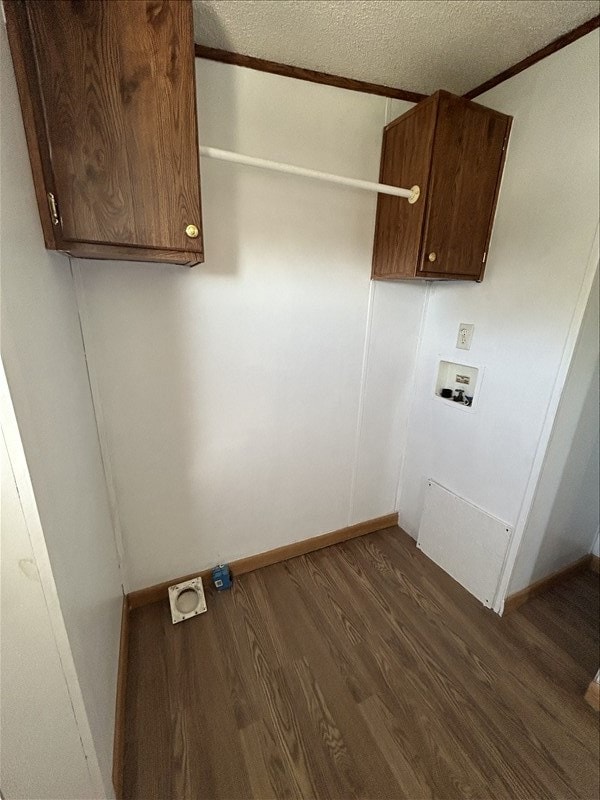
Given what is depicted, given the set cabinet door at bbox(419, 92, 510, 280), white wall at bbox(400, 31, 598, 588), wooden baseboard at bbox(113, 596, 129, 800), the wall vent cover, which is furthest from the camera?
the wall vent cover

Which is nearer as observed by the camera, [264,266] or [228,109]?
[228,109]

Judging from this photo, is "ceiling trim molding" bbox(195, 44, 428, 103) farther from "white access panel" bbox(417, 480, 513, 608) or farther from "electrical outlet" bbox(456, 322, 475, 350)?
"white access panel" bbox(417, 480, 513, 608)

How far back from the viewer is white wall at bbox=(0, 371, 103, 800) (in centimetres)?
65

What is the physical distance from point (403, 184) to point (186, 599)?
220 cm

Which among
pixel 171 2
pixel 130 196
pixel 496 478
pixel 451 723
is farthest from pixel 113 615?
pixel 171 2

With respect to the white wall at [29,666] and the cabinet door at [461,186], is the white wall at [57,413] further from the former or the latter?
the cabinet door at [461,186]

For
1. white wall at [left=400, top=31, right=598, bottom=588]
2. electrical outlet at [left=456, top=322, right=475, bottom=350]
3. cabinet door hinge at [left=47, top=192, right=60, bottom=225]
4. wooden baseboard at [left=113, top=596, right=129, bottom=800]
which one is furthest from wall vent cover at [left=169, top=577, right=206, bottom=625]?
electrical outlet at [left=456, top=322, right=475, bottom=350]

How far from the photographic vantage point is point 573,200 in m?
1.23

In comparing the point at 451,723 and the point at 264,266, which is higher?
the point at 264,266

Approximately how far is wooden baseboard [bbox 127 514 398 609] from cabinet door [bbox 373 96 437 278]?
5.10ft

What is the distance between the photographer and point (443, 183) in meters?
1.36

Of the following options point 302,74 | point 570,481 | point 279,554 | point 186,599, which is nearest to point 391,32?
point 302,74

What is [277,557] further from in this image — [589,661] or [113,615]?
[589,661]

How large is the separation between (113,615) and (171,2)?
2.00m
